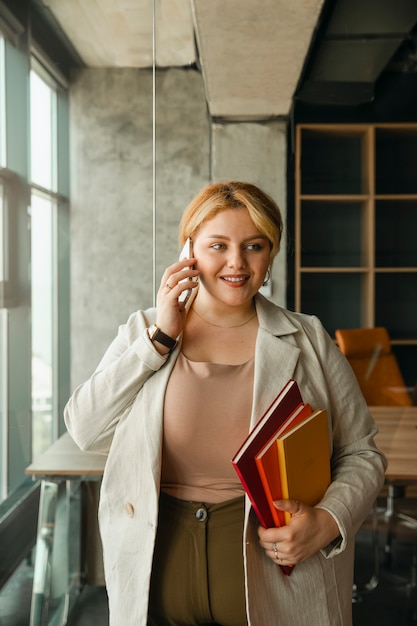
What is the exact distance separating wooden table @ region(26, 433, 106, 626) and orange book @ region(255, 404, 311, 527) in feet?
2.73

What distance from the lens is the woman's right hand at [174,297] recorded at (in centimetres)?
130

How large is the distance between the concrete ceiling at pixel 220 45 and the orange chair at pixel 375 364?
0.72 meters

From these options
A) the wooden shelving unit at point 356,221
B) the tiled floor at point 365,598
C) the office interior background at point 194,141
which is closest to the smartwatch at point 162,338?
the office interior background at point 194,141

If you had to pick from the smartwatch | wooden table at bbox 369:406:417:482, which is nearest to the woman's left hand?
the smartwatch

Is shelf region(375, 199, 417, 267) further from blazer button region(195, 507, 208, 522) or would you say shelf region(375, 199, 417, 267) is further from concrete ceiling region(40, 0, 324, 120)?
blazer button region(195, 507, 208, 522)

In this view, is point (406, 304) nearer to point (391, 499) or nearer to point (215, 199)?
point (391, 499)

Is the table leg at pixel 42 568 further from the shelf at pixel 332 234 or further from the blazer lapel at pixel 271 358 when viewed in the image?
the shelf at pixel 332 234

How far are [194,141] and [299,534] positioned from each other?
1.18 metres

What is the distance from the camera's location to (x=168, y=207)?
1.87m

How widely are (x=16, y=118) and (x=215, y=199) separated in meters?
0.95

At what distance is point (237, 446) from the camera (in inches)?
50.1

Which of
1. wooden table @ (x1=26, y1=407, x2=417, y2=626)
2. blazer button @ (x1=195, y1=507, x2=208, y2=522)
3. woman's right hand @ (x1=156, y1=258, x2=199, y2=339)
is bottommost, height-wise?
wooden table @ (x1=26, y1=407, x2=417, y2=626)

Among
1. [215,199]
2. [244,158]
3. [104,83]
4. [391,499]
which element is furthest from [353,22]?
[391,499]

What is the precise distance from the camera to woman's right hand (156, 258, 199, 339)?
4.28ft
